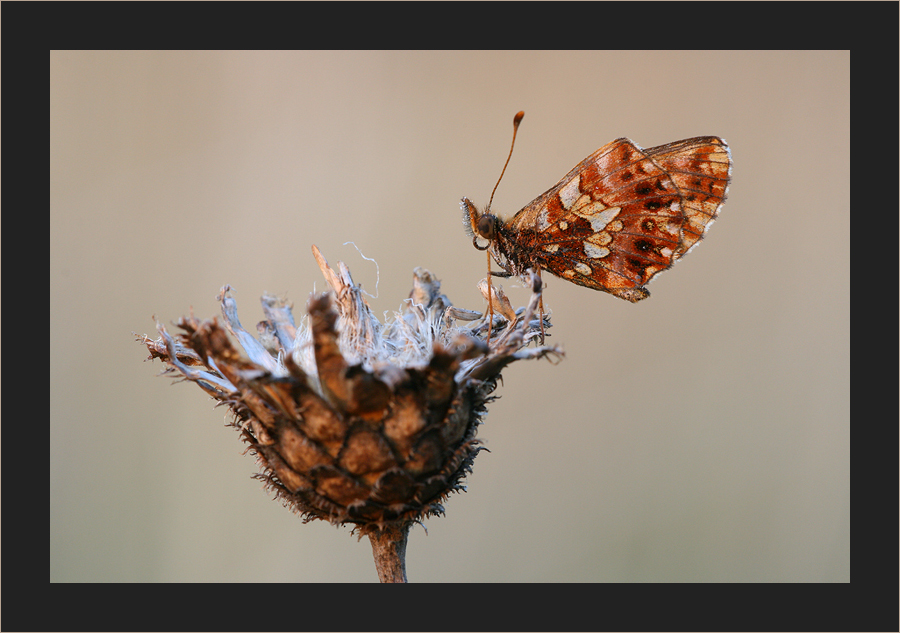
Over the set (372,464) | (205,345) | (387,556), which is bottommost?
(387,556)

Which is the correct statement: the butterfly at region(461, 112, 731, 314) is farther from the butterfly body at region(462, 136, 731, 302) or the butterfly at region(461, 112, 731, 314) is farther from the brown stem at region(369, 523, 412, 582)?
the brown stem at region(369, 523, 412, 582)

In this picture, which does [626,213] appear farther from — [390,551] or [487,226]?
[390,551]

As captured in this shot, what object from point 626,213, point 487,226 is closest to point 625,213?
point 626,213

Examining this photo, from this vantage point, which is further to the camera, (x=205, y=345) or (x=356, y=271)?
(x=356, y=271)

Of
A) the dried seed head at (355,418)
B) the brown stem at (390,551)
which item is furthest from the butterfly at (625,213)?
the brown stem at (390,551)

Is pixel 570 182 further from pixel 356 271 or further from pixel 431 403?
pixel 356 271

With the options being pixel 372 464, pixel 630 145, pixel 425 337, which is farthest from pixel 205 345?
pixel 630 145

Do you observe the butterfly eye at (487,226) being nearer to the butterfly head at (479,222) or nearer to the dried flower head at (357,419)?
the butterfly head at (479,222)
